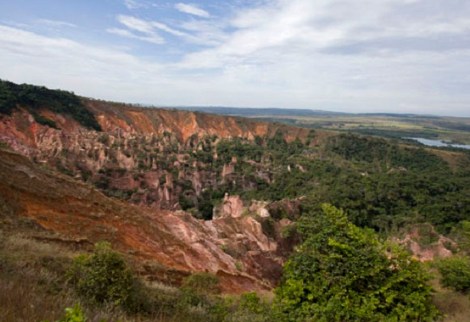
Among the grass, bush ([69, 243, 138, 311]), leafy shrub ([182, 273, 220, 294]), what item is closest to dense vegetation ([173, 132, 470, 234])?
leafy shrub ([182, 273, 220, 294])

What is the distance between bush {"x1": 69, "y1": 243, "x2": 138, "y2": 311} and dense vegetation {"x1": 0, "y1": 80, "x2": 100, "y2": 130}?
160 feet

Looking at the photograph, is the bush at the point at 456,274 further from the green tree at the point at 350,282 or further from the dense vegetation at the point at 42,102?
the dense vegetation at the point at 42,102

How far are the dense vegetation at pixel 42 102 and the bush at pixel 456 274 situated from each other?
164ft

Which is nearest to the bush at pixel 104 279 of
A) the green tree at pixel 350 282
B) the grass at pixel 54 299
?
the grass at pixel 54 299

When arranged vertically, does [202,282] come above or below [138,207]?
below

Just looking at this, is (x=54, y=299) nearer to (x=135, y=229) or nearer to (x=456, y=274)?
(x=456, y=274)

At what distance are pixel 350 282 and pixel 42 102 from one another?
185 feet

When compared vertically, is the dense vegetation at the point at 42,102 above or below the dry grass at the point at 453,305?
above

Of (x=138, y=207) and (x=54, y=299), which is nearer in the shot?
(x=54, y=299)

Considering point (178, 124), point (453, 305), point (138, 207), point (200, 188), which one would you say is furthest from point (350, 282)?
point (178, 124)

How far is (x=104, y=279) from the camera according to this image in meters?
7.12

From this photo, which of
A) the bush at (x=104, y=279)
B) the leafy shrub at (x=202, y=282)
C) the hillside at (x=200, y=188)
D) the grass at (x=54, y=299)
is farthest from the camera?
the hillside at (x=200, y=188)

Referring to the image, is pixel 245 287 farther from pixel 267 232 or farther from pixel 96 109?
pixel 96 109

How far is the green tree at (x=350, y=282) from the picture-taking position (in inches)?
359
